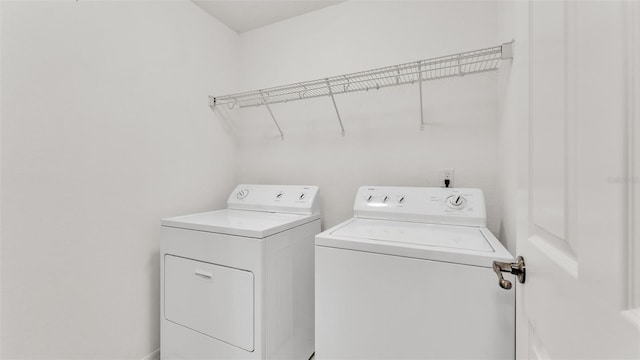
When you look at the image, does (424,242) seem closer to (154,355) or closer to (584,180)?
(584,180)

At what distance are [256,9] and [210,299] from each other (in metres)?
2.14

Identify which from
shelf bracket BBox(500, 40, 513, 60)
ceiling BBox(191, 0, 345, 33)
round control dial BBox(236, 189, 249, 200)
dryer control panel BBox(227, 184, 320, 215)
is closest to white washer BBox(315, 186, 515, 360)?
dryer control panel BBox(227, 184, 320, 215)

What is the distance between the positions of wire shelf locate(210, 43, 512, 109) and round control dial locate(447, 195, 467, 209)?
0.69m

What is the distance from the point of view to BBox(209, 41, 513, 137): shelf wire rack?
1411 mm

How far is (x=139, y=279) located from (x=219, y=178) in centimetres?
91

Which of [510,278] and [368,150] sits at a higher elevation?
[368,150]

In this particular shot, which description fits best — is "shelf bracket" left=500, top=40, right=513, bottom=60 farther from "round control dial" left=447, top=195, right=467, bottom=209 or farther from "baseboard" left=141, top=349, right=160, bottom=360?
"baseboard" left=141, top=349, right=160, bottom=360

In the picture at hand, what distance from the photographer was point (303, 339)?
64.3 inches

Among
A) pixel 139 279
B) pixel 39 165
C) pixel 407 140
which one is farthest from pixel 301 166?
pixel 39 165

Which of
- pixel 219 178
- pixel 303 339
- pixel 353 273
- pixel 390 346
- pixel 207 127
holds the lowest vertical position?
pixel 303 339

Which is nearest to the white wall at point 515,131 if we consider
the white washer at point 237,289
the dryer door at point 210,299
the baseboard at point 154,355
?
the white washer at point 237,289

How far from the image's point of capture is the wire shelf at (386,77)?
1441 millimetres

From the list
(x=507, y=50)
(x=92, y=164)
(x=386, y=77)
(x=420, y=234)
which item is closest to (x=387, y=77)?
(x=386, y=77)

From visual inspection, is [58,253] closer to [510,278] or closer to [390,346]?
[390,346]
